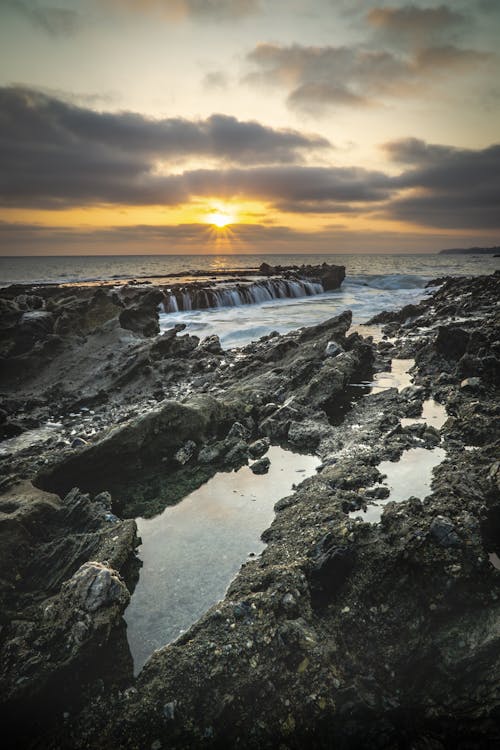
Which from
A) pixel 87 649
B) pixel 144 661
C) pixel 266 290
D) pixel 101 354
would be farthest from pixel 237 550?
pixel 266 290

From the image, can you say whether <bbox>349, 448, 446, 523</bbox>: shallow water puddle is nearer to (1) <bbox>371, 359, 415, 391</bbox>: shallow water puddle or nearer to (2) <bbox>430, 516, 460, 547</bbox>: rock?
(2) <bbox>430, 516, 460, 547</bbox>: rock

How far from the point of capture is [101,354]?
15719mm

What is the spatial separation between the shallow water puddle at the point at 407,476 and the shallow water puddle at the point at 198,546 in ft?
4.74

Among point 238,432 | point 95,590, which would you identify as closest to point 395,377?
point 238,432

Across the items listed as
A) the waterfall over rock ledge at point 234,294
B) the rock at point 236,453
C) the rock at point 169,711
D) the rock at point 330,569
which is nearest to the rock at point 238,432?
the rock at point 236,453

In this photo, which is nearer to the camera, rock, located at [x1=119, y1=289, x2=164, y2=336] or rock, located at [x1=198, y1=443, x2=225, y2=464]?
rock, located at [x1=198, y1=443, x2=225, y2=464]

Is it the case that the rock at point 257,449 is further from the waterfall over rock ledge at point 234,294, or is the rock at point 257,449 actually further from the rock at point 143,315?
the waterfall over rock ledge at point 234,294

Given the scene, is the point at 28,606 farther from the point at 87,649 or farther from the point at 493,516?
the point at 493,516

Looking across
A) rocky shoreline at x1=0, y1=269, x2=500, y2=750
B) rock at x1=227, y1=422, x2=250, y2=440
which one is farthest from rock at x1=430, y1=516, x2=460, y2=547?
rock at x1=227, y1=422, x2=250, y2=440

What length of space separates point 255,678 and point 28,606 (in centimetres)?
291

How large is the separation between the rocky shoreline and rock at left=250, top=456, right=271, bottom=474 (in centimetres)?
47

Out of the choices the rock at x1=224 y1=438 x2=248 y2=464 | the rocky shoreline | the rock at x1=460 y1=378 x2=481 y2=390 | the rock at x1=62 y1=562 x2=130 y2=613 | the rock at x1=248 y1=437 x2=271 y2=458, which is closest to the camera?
the rocky shoreline

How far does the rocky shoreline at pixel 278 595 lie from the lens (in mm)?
3393

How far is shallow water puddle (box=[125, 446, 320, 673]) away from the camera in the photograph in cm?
464
